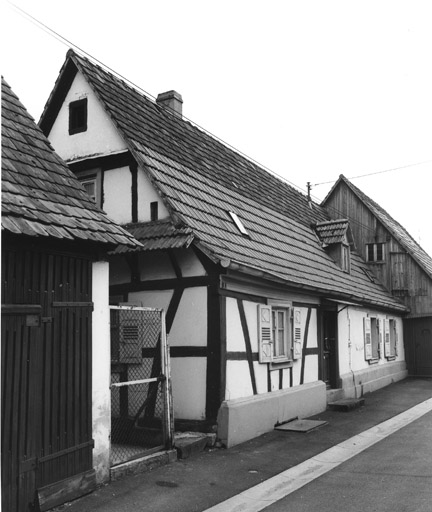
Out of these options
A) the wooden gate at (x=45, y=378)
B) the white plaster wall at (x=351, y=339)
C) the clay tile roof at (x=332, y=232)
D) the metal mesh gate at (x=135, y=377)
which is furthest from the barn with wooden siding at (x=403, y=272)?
the wooden gate at (x=45, y=378)

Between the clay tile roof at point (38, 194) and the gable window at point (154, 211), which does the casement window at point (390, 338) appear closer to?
the gable window at point (154, 211)

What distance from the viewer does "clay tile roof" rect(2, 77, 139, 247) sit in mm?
5711

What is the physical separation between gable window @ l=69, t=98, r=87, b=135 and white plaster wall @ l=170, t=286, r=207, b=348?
4249 millimetres

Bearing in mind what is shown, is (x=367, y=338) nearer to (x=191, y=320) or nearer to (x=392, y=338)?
(x=392, y=338)

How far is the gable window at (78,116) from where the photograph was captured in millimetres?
11141

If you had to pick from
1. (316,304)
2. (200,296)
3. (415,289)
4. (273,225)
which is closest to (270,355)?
(200,296)

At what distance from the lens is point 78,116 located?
11.3 m

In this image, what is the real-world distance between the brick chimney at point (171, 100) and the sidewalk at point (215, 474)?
8.58 m

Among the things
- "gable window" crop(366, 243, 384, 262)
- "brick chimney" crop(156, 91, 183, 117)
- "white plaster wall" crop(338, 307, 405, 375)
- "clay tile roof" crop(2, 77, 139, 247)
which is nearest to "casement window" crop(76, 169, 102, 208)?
"clay tile roof" crop(2, 77, 139, 247)

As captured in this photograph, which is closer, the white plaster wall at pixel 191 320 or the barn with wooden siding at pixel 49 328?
the barn with wooden siding at pixel 49 328

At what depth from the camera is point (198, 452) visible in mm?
8414

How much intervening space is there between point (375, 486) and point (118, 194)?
6627mm

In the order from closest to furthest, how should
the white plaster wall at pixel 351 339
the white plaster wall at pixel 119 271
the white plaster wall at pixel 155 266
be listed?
the white plaster wall at pixel 155 266, the white plaster wall at pixel 119 271, the white plaster wall at pixel 351 339

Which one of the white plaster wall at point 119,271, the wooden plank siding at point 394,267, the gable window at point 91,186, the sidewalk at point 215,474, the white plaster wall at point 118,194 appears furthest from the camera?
the wooden plank siding at point 394,267
